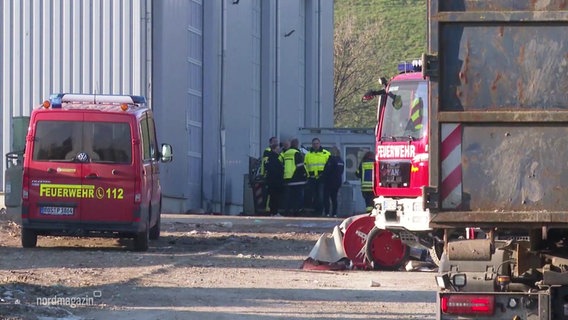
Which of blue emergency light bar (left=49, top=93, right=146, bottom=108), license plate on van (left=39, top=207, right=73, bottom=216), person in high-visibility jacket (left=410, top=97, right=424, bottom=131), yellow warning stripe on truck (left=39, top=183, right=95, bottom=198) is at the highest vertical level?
blue emergency light bar (left=49, top=93, right=146, bottom=108)

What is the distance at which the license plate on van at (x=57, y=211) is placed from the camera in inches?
752

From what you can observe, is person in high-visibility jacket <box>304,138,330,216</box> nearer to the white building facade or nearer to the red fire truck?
the white building facade

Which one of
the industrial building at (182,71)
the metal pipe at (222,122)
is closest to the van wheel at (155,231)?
the industrial building at (182,71)

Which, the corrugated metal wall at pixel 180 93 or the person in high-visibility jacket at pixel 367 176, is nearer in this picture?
the corrugated metal wall at pixel 180 93

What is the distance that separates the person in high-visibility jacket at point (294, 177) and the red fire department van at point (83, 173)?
1374 centimetres

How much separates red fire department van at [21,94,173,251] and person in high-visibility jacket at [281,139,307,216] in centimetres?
1374

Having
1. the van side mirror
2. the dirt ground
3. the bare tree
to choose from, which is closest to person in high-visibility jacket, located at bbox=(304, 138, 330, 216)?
the dirt ground

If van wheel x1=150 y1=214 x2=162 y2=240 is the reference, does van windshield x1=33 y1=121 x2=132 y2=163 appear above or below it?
above

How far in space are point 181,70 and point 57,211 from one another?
1264 cm

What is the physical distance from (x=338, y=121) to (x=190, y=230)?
59.9m

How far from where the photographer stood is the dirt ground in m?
12.4

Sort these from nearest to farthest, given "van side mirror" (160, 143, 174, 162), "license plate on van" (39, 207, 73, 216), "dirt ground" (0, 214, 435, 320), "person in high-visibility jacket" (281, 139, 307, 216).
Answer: "dirt ground" (0, 214, 435, 320) < "license plate on van" (39, 207, 73, 216) < "van side mirror" (160, 143, 174, 162) < "person in high-visibility jacket" (281, 139, 307, 216)

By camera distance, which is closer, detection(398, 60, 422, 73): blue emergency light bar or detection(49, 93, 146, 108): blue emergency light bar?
detection(398, 60, 422, 73): blue emergency light bar

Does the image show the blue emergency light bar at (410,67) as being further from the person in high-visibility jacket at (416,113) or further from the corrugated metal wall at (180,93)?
the corrugated metal wall at (180,93)
